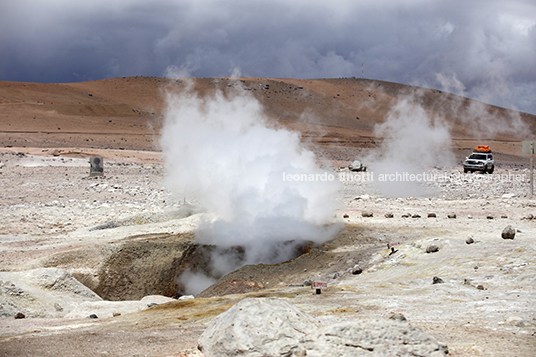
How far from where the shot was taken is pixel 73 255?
12000mm

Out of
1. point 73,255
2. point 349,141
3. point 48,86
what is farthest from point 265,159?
point 48,86

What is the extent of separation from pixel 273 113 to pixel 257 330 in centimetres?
7298

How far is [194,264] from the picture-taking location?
41.0ft

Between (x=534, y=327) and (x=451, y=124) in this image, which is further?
(x=451, y=124)

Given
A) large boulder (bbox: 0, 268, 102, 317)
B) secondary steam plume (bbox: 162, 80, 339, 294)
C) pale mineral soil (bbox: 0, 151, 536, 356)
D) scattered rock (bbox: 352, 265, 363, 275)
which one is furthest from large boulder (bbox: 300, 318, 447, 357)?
secondary steam plume (bbox: 162, 80, 339, 294)

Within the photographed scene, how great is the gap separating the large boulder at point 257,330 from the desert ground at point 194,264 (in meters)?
0.38

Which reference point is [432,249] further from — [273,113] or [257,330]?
[273,113]

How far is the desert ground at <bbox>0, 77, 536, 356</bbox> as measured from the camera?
5586mm

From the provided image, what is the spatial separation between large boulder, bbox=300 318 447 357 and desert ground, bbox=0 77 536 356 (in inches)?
18.6

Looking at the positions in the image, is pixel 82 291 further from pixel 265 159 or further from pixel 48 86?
pixel 48 86

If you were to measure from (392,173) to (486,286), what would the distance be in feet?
73.2

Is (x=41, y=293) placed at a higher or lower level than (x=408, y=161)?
lower

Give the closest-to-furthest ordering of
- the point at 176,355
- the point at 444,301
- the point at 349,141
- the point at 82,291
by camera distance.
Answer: the point at 176,355 < the point at 444,301 < the point at 82,291 < the point at 349,141

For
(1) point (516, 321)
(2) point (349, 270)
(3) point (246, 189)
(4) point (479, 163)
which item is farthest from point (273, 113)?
(1) point (516, 321)
